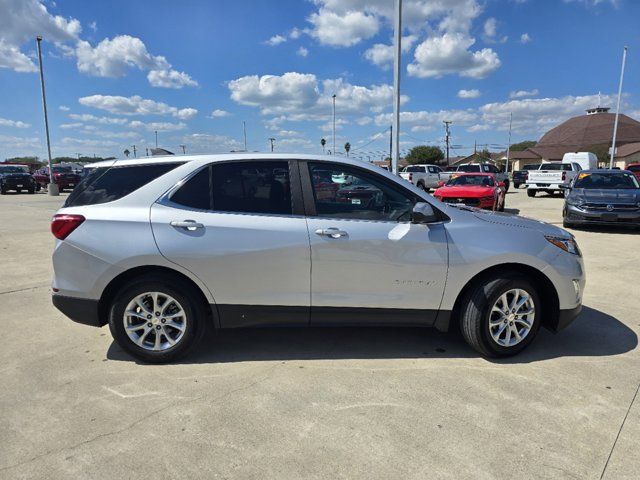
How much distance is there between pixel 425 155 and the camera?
92875 mm

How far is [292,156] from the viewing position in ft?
12.3

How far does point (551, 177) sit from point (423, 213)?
2159 cm

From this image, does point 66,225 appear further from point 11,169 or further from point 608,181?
point 11,169

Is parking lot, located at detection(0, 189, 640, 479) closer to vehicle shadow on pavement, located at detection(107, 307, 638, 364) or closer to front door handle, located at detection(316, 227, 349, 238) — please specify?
vehicle shadow on pavement, located at detection(107, 307, 638, 364)

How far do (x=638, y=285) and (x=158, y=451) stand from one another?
6437 millimetres

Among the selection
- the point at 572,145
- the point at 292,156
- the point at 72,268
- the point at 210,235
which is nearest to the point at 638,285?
the point at 292,156

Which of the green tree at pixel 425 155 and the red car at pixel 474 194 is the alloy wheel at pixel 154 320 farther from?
the green tree at pixel 425 155

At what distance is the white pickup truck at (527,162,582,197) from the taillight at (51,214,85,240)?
22.3 m

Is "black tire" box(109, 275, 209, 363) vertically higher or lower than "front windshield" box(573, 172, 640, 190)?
lower

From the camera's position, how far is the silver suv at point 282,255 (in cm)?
351

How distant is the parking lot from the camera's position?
98.9 inches

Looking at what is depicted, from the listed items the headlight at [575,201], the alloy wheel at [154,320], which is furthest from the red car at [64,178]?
the alloy wheel at [154,320]

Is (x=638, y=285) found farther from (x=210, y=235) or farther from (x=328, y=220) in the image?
(x=210, y=235)

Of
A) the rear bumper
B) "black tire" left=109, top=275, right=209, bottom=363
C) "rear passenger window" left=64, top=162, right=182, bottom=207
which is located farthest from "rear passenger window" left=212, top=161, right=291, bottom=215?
the rear bumper
